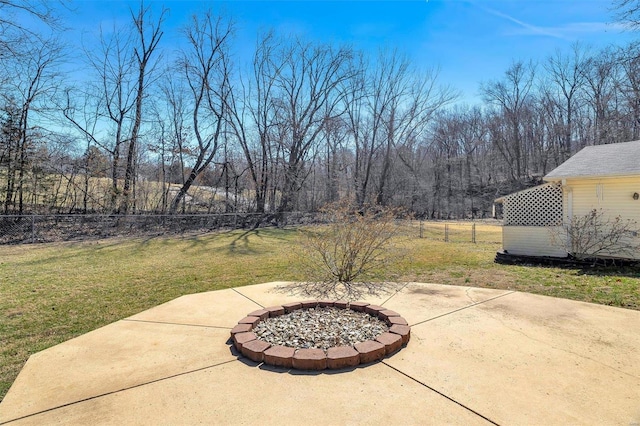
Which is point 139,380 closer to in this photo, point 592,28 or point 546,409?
point 546,409

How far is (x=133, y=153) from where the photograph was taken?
13945mm

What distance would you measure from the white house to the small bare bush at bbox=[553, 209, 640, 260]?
12cm

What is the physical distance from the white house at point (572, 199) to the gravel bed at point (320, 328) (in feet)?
24.0

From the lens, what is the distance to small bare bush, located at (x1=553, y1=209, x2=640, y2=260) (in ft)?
24.0

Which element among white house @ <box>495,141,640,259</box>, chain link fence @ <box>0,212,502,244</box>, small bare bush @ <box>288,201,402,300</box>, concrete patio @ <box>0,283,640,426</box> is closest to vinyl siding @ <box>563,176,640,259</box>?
white house @ <box>495,141,640,259</box>

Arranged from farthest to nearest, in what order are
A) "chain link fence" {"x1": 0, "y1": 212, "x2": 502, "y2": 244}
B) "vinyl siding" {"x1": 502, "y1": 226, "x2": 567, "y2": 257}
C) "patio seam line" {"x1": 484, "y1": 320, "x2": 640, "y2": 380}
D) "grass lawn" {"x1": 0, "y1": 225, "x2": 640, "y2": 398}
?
"chain link fence" {"x1": 0, "y1": 212, "x2": 502, "y2": 244} → "vinyl siding" {"x1": 502, "y1": 226, "x2": 567, "y2": 257} → "grass lawn" {"x1": 0, "y1": 225, "x2": 640, "y2": 398} → "patio seam line" {"x1": 484, "y1": 320, "x2": 640, "y2": 380}

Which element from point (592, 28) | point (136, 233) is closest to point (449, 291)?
point (592, 28)

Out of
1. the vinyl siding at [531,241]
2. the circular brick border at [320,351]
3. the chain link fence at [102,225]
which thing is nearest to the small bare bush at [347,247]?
the circular brick border at [320,351]

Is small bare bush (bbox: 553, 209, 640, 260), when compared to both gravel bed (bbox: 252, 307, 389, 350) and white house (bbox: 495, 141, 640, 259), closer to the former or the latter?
white house (bbox: 495, 141, 640, 259)

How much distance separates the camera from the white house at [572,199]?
754 centimetres

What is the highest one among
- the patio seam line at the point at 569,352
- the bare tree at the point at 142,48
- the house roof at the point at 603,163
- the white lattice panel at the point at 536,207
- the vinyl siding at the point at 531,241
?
the bare tree at the point at 142,48

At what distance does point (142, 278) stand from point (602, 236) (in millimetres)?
9648

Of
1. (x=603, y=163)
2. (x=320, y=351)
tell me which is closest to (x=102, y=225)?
(x=320, y=351)

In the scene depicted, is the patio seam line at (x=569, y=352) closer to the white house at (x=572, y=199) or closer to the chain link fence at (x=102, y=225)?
the white house at (x=572, y=199)
